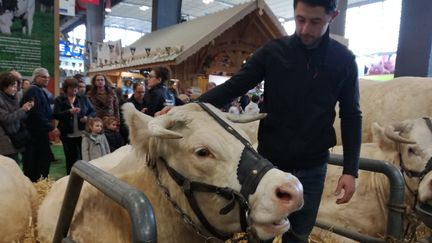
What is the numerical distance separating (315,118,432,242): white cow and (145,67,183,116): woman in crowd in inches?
99.5

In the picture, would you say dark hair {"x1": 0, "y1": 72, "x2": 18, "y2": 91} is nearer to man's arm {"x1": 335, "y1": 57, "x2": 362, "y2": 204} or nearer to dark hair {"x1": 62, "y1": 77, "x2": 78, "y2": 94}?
dark hair {"x1": 62, "y1": 77, "x2": 78, "y2": 94}

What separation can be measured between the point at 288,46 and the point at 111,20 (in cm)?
3682

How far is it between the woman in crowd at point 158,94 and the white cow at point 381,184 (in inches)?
99.5

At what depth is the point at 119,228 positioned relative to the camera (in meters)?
1.88

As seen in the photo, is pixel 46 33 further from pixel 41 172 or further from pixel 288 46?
pixel 288 46

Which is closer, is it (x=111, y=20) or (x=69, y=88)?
(x=69, y=88)

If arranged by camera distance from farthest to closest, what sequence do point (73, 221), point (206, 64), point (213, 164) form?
1. point (206, 64)
2. point (73, 221)
3. point (213, 164)

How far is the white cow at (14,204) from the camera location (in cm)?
237

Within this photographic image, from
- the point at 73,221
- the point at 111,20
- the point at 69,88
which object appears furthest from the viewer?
the point at 111,20

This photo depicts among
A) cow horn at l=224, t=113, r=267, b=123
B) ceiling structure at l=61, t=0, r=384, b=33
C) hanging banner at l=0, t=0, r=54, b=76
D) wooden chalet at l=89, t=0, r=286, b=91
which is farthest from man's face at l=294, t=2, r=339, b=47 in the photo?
ceiling structure at l=61, t=0, r=384, b=33

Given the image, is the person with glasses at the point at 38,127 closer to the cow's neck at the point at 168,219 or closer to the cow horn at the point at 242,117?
the cow's neck at the point at 168,219

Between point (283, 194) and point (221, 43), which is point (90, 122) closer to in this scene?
point (221, 43)

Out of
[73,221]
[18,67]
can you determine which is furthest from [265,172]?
[18,67]

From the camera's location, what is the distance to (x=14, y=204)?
247 cm
